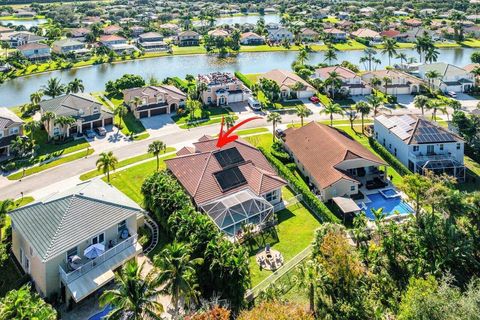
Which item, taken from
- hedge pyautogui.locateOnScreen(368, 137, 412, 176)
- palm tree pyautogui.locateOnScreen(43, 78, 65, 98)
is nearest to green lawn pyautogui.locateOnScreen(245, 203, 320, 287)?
hedge pyautogui.locateOnScreen(368, 137, 412, 176)

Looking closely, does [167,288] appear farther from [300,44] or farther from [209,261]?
[300,44]

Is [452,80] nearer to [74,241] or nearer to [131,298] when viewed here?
[74,241]

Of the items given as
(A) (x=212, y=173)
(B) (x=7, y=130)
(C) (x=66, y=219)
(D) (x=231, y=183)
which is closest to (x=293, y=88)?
(A) (x=212, y=173)

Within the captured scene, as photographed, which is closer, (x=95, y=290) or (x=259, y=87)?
(x=95, y=290)

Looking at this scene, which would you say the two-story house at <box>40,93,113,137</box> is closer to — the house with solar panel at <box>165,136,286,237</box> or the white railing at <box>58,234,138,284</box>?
the house with solar panel at <box>165,136,286,237</box>

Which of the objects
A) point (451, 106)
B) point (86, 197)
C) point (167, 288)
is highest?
point (86, 197)

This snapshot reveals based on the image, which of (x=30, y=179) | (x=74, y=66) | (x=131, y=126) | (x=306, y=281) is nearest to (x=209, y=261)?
(x=306, y=281)
